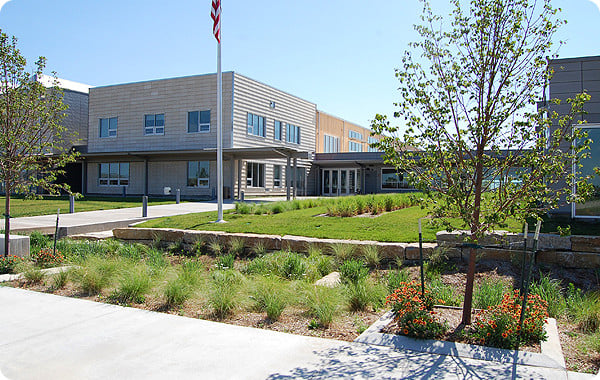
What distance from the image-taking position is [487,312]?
511cm

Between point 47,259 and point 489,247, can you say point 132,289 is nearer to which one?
point 47,259

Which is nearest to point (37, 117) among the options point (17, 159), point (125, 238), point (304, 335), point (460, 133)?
point (17, 159)

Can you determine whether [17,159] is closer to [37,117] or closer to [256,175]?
[37,117]

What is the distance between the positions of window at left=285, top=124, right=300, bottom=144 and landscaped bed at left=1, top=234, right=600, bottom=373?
85.6 ft

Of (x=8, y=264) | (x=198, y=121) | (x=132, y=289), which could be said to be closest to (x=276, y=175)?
→ (x=198, y=121)

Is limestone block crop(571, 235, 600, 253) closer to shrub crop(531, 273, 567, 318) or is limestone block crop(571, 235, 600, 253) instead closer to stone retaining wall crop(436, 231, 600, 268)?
stone retaining wall crop(436, 231, 600, 268)

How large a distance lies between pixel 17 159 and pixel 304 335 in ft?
23.4

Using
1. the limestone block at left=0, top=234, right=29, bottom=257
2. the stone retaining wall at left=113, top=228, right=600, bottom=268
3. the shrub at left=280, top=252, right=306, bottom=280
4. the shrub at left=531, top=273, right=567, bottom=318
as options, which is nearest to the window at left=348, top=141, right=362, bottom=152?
the stone retaining wall at left=113, top=228, right=600, bottom=268

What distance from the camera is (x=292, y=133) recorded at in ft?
116

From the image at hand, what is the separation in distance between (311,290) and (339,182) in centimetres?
3176

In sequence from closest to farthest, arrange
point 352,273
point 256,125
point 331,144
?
point 352,273 < point 256,125 < point 331,144

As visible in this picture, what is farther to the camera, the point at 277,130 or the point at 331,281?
Answer: the point at 277,130

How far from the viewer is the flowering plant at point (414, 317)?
15.5 feet

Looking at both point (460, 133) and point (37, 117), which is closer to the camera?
point (460, 133)
